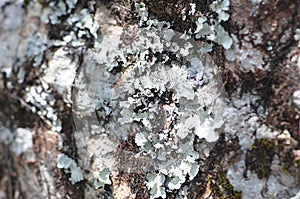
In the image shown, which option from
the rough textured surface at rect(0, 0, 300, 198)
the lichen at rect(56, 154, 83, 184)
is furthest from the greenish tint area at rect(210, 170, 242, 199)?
the lichen at rect(56, 154, 83, 184)

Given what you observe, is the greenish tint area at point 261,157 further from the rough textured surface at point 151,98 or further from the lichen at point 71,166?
the lichen at point 71,166

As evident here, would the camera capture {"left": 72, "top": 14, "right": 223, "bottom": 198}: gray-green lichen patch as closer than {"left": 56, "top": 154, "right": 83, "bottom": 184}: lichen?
Result: Yes

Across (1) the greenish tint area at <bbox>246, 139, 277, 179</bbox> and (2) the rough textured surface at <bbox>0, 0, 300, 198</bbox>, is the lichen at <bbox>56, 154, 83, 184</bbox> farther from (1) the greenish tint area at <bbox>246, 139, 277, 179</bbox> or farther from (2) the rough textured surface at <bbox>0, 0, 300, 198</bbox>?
(1) the greenish tint area at <bbox>246, 139, 277, 179</bbox>

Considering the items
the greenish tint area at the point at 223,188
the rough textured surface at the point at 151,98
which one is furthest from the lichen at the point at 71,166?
the greenish tint area at the point at 223,188

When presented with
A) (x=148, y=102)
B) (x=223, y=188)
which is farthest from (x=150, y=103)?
(x=223, y=188)

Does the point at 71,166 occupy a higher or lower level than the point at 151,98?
lower

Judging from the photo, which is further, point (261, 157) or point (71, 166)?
point (71, 166)

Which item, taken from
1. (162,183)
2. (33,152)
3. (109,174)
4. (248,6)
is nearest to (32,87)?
(33,152)

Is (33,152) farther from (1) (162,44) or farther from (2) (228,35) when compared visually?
(2) (228,35)

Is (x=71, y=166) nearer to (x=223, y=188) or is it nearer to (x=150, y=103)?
(x=150, y=103)
